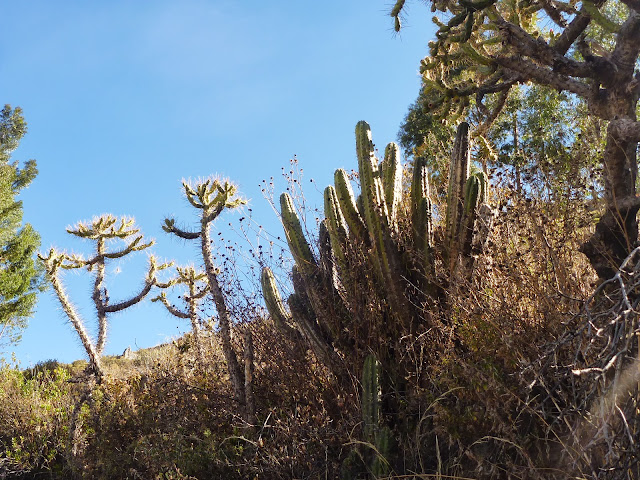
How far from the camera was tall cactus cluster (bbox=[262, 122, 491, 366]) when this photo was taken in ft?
16.6

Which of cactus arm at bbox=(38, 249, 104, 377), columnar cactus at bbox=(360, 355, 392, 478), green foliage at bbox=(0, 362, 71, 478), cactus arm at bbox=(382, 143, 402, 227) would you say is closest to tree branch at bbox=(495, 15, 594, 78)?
cactus arm at bbox=(382, 143, 402, 227)

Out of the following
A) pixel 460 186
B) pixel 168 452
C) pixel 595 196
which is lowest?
pixel 168 452

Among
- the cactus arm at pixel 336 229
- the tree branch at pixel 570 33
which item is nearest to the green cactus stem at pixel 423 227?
the cactus arm at pixel 336 229

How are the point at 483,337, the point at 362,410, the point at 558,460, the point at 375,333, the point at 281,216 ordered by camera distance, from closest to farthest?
the point at 558,460 < the point at 483,337 < the point at 362,410 < the point at 375,333 < the point at 281,216

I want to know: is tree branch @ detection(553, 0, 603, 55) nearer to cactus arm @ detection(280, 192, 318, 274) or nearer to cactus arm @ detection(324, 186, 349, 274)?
cactus arm @ detection(324, 186, 349, 274)

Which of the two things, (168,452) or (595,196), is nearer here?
(595,196)

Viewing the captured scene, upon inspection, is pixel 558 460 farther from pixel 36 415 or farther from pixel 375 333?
pixel 36 415

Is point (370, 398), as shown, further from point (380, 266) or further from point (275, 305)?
point (275, 305)

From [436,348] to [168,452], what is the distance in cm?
271

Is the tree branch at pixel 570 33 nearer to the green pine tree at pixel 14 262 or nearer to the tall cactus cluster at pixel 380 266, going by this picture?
the tall cactus cluster at pixel 380 266

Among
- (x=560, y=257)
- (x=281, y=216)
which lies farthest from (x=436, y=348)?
(x=281, y=216)

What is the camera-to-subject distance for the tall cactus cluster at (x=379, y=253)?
5051 millimetres

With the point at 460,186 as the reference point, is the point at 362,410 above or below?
below

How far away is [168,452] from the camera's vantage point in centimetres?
538
